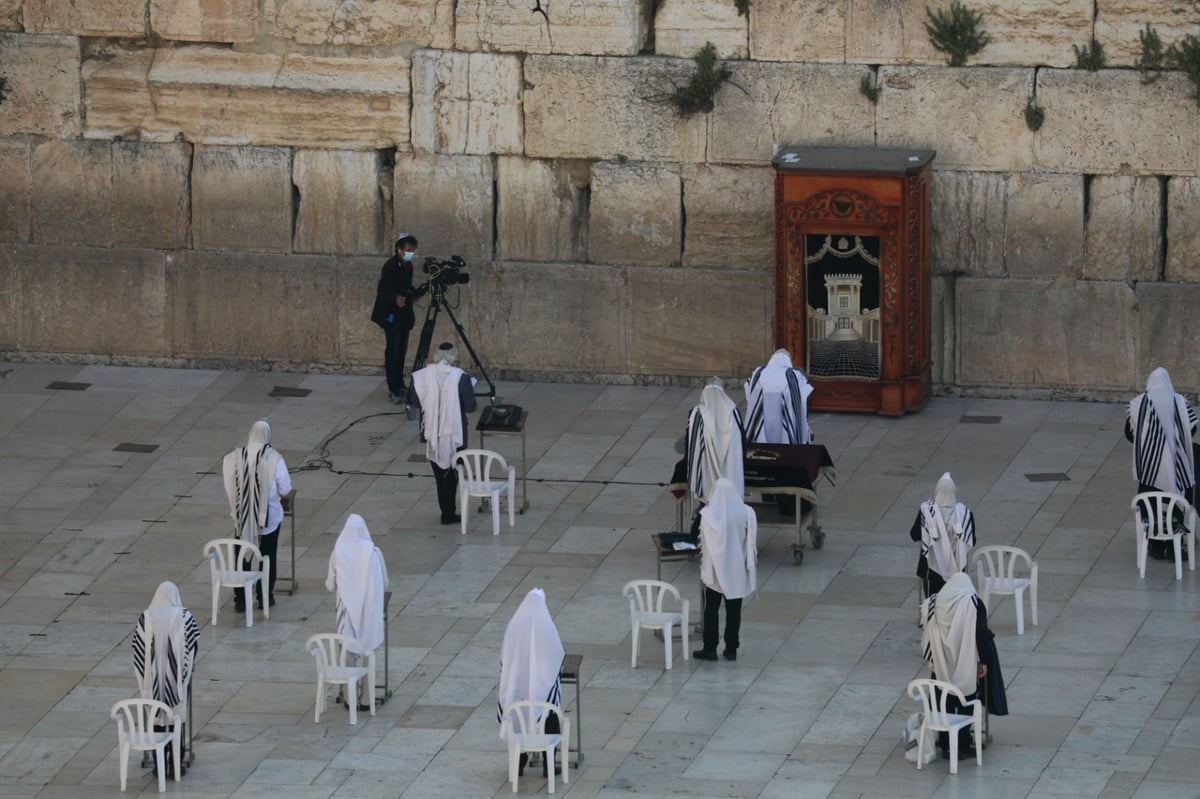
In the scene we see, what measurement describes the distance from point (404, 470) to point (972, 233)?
5.07 metres

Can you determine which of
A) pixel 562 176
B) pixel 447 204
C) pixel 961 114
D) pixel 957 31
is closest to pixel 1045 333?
pixel 961 114

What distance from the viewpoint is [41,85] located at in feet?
76.1

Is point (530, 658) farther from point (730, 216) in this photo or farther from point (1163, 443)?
point (730, 216)

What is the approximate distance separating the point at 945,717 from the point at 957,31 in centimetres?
811

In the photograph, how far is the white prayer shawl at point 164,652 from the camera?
15016mm

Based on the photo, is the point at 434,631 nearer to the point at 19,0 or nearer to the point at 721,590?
the point at 721,590

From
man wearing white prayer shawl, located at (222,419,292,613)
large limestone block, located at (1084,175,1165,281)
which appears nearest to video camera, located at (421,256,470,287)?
man wearing white prayer shawl, located at (222,419,292,613)

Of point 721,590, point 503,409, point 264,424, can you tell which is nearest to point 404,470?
point 503,409

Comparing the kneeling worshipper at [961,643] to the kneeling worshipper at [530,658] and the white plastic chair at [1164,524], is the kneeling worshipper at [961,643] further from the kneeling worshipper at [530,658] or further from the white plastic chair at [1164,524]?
the white plastic chair at [1164,524]

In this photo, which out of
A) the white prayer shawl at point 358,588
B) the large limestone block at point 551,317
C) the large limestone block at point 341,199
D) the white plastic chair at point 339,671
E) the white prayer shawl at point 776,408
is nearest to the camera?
the white plastic chair at point 339,671

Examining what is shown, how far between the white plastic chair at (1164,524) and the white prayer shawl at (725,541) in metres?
2.95

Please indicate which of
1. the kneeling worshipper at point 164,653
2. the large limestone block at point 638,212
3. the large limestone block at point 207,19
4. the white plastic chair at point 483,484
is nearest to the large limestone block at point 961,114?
the large limestone block at point 638,212

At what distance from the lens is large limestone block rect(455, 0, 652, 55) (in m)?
22.3

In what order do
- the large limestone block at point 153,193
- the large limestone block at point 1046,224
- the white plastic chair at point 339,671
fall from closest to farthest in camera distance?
the white plastic chair at point 339,671 < the large limestone block at point 1046,224 < the large limestone block at point 153,193
